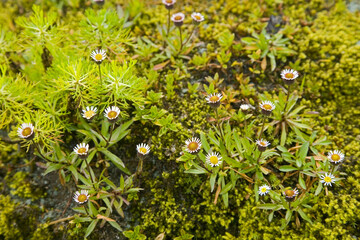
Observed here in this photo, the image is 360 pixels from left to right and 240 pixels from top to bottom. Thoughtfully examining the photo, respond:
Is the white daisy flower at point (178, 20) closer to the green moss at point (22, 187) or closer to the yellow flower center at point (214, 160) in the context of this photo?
the yellow flower center at point (214, 160)

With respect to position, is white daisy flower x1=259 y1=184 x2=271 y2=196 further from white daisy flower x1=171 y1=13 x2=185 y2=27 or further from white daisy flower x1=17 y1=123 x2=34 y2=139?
white daisy flower x1=17 y1=123 x2=34 y2=139

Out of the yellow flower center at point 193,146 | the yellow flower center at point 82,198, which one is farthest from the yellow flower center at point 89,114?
the yellow flower center at point 193,146

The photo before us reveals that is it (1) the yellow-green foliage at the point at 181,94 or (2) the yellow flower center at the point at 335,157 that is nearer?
(2) the yellow flower center at the point at 335,157

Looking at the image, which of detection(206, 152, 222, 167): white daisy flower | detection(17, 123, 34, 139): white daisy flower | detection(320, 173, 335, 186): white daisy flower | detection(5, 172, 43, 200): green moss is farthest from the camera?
detection(5, 172, 43, 200): green moss

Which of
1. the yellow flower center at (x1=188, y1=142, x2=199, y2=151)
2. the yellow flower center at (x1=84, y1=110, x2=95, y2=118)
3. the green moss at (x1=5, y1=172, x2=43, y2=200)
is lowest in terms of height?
the green moss at (x1=5, y1=172, x2=43, y2=200)

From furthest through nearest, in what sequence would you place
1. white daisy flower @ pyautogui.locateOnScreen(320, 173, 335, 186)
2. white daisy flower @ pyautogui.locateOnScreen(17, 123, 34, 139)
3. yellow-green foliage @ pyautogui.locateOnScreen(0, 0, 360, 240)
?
yellow-green foliage @ pyautogui.locateOnScreen(0, 0, 360, 240) < white daisy flower @ pyautogui.locateOnScreen(320, 173, 335, 186) < white daisy flower @ pyautogui.locateOnScreen(17, 123, 34, 139)

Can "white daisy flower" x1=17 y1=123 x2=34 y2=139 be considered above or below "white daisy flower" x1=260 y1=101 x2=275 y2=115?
below

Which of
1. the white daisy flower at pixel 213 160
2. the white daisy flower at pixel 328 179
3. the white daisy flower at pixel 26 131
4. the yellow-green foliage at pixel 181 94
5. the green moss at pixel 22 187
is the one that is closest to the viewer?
the white daisy flower at pixel 26 131

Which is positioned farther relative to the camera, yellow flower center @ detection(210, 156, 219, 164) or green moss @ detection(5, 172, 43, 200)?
green moss @ detection(5, 172, 43, 200)

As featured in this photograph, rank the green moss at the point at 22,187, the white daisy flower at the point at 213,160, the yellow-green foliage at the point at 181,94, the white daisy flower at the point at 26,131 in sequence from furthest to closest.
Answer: the green moss at the point at 22,187 → the yellow-green foliage at the point at 181,94 → the white daisy flower at the point at 213,160 → the white daisy flower at the point at 26,131

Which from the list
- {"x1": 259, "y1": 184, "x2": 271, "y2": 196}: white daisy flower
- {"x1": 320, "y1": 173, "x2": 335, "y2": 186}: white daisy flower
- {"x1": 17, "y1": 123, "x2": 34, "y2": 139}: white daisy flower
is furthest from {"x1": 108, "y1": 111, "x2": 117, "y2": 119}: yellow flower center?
{"x1": 320, "y1": 173, "x2": 335, "y2": 186}: white daisy flower

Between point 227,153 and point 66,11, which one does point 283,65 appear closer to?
point 227,153

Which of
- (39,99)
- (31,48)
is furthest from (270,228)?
(31,48)
